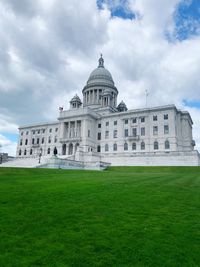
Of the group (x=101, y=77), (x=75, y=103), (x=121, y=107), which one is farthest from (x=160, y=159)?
(x=101, y=77)

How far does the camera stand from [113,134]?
7812 centimetres

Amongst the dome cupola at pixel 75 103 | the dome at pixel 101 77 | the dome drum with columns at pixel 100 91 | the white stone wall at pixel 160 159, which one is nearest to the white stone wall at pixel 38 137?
the dome cupola at pixel 75 103

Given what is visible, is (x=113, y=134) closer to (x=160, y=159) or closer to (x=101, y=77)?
(x=160, y=159)

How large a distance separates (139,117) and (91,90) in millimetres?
30726

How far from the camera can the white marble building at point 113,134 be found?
202 feet

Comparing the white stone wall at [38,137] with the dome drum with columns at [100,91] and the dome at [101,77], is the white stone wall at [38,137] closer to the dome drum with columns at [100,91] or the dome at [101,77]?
the dome drum with columns at [100,91]

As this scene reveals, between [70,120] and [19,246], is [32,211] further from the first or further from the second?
[70,120]

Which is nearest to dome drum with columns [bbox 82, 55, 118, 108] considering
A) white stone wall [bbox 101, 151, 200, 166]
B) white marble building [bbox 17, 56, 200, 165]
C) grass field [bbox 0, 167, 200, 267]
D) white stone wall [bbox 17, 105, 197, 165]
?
white marble building [bbox 17, 56, 200, 165]

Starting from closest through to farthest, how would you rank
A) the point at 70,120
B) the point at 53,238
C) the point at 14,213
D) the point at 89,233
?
the point at 53,238 < the point at 89,233 < the point at 14,213 < the point at 70,120

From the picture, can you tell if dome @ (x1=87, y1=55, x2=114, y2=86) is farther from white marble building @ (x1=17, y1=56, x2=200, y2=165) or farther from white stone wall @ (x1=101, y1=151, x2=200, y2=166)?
white stone wall @ (x1=101, y1=151, x2=200, y2=166)

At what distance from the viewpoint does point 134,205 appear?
9641 mm

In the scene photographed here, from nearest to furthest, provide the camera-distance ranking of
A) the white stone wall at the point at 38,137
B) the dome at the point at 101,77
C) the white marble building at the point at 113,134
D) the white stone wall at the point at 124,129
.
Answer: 1. the white marble building at the point at 113,134
2. the white stone wall at the point at 124,129
3. the white stone wall at the point at 38,137
4. the dome at the point at 101,77

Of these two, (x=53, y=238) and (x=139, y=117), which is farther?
(x=139, y=117)

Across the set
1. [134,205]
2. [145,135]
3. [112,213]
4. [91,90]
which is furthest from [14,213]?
[91,90]
